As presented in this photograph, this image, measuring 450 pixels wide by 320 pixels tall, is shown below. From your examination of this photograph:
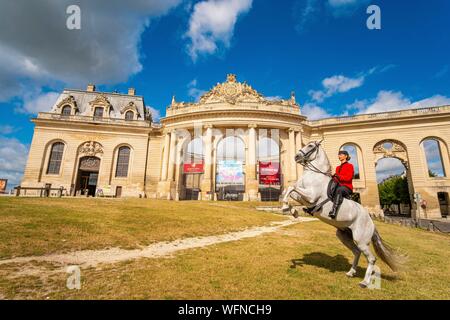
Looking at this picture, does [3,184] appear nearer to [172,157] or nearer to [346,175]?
[172,157]

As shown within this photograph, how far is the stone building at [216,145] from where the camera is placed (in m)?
37.8

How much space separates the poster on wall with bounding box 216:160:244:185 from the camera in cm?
3834

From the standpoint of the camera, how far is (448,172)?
115 feet

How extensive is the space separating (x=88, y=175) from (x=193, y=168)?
2189cm

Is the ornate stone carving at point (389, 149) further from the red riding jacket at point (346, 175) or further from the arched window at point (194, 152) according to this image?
the red riding jacket at point (346, 175)

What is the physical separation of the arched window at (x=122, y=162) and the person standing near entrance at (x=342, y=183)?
4422cm

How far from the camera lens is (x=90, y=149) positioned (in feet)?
141

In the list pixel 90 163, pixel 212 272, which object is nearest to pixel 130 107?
pixel 90 163

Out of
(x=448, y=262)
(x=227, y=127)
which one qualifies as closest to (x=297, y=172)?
(x=227, y=127)

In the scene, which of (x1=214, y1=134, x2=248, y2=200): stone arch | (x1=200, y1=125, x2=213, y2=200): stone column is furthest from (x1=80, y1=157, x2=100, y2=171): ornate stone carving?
(x1=214, y1=134, x2=248, y2=200): stone arch

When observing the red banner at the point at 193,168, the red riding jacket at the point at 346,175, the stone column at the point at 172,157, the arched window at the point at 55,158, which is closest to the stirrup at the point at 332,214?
the red riding jacket at the point at 346,175

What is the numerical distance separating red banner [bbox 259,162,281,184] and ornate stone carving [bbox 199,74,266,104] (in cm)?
1356
